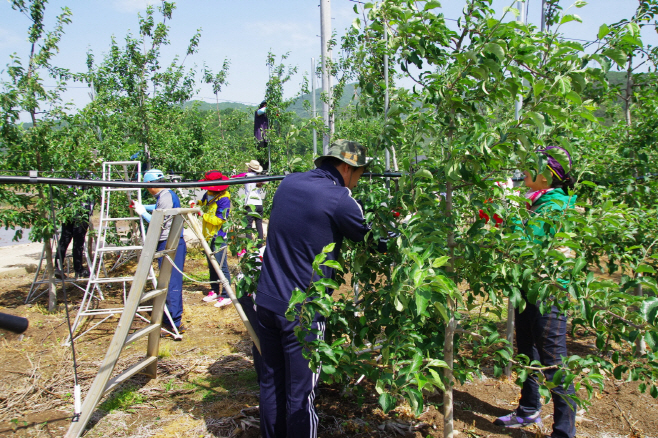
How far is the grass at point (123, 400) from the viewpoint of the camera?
3.49 m

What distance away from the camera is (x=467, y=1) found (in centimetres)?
210

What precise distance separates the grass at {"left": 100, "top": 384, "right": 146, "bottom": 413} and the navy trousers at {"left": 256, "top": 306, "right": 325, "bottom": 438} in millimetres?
1526

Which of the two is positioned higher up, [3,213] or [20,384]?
[3,213]

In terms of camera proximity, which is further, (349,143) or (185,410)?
(185,410)

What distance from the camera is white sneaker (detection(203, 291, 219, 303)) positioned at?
21.1ft

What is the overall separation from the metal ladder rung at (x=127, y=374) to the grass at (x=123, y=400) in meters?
0.22

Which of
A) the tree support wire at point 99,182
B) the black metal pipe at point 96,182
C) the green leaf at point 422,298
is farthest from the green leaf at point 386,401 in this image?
the black metal pipe at point 96,182

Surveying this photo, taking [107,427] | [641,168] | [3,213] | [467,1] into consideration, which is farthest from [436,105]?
[3,213]

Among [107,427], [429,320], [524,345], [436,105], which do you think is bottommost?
[107,427]

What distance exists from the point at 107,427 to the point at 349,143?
2711 mm

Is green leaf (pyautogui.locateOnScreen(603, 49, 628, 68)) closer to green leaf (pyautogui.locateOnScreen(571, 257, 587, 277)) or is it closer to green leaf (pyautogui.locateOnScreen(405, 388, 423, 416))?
green leaf (pyautogui.locateOnScreen(571, 257, 587, 277))

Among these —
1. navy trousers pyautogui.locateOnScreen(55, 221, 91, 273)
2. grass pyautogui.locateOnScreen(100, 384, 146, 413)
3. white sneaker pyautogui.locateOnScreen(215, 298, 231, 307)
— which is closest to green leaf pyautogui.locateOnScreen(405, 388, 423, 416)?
grass pyautogui.locateOnScreen(100, 384, 146, 413)

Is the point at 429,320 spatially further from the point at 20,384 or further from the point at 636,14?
the point at 20,384

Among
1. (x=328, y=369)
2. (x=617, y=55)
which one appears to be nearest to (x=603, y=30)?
(x=617, y=55)
